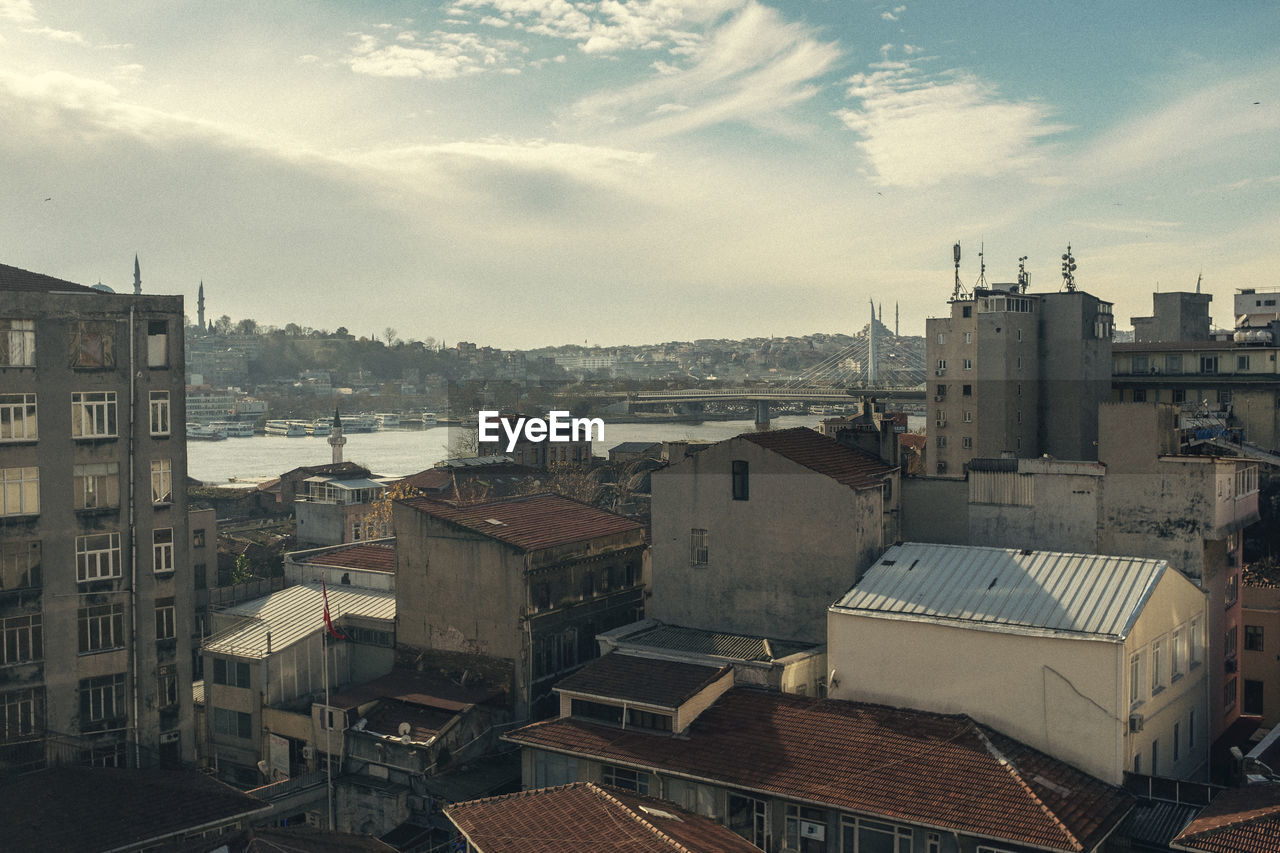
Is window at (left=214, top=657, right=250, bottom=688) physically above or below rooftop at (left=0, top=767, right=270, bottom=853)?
above

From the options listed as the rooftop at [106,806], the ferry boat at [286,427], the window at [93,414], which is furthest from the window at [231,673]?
the ferry boat at [286,427]

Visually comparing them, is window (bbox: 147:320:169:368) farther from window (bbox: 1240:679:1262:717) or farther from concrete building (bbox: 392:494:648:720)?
window (bbox: 1240:679:1262:717)

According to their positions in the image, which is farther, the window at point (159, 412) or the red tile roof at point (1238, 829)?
the window at point (159, 412)

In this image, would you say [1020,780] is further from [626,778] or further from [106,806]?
[106,806]

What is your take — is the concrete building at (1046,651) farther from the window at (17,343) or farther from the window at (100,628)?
the window at (17,343)

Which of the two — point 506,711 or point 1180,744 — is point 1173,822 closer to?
point 1180,744

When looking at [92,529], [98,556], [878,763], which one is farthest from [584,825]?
[92,529]

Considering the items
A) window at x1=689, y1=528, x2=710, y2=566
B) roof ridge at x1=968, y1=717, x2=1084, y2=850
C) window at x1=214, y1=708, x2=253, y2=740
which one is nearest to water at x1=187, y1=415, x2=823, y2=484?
window at x1=214, y1=708, x2=253, y2=740
